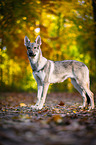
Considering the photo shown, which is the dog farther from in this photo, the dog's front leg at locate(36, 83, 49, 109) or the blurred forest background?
the blurred forest background

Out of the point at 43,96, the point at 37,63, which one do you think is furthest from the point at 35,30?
the point at 43,96

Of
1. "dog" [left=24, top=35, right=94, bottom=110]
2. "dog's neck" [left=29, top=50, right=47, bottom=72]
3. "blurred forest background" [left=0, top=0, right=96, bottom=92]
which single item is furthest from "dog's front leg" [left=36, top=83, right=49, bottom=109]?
"blurred forest background" [left=0, top=0, right=96, bottom=92]

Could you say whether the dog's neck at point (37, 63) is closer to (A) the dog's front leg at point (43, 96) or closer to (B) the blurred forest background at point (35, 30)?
(A) the dog's front leg at point (43, 96)

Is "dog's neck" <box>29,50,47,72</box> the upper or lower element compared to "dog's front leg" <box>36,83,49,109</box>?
upper

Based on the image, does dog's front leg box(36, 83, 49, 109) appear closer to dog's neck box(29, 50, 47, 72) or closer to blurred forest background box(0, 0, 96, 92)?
dog's neck box(29, 50, 47, 72)

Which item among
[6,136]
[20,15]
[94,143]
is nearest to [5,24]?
[20,15]

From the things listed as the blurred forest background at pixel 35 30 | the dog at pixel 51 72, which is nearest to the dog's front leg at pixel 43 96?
the dog at pixel 51 72

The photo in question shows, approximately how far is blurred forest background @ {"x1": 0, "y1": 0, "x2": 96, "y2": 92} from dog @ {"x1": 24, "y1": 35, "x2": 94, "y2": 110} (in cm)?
383

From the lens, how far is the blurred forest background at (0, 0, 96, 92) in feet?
31.3

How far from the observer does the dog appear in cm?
554

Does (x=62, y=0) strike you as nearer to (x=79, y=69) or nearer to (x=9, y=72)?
(x=79, y=69)

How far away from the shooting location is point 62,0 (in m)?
10.5

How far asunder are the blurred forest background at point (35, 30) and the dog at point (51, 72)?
3826 mm

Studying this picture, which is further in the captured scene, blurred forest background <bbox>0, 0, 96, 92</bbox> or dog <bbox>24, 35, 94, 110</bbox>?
blurred forest background <bbox>0, 0, 96, 92</bbox>
